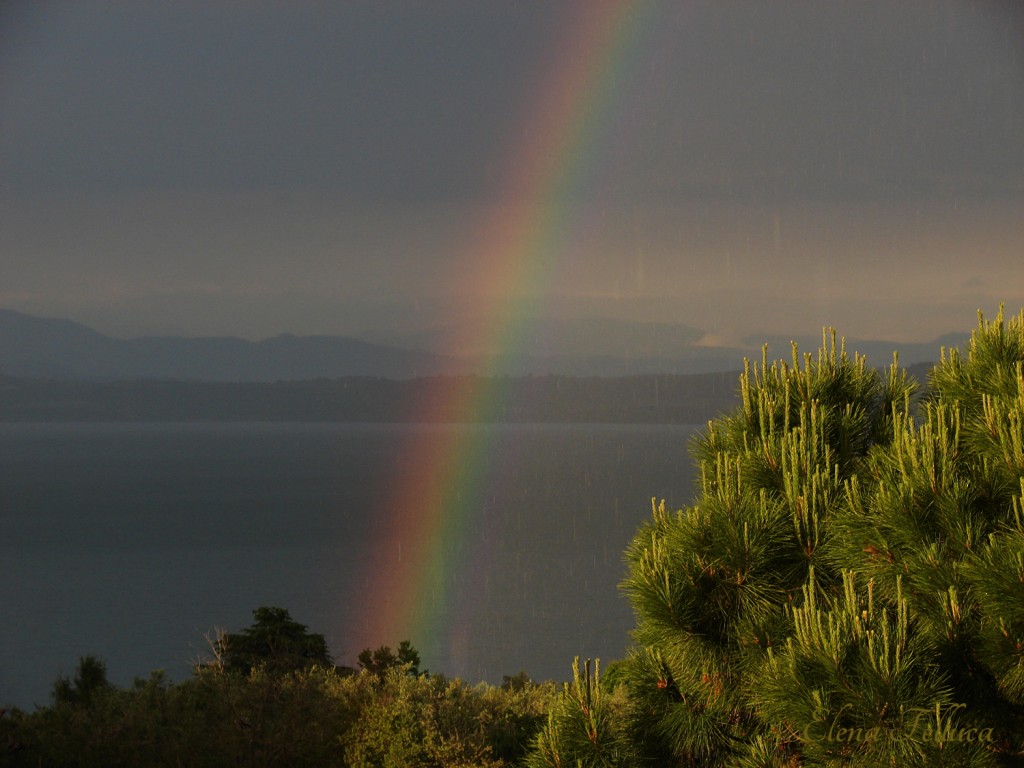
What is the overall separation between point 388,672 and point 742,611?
23.2ft

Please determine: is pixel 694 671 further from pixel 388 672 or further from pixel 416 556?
pixel 416 556

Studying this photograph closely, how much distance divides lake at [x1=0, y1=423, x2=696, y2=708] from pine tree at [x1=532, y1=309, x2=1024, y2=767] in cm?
2836

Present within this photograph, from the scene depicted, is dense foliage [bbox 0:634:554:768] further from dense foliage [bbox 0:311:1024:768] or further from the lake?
the lake

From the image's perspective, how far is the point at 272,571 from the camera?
101062mm

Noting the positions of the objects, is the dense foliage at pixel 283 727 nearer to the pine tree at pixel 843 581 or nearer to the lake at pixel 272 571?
the pine tree at pixel 843 581

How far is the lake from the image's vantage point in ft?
239

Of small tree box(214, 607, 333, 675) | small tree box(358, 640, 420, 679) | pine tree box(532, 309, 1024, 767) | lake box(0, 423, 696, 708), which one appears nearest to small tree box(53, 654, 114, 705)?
small tree box(214, 607, 333, 675)

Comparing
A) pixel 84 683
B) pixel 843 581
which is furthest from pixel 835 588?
pixel 84 683

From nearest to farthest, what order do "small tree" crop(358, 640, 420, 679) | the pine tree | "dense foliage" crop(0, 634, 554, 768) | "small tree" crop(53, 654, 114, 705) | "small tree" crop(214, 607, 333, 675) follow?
1. the pine tree
2. "dense foliage" crop(0, 634, 554, 768)
3. "small tree" crop(53, 654, 114, 705)
4. "small tree" crop(358, 640, 420, 679)
5. "small tree" crop(214, 607, 333, 675)

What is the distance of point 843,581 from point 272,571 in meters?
100.0

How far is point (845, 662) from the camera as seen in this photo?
5.04 meters

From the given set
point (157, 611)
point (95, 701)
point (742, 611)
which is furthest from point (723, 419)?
point (157, 611)

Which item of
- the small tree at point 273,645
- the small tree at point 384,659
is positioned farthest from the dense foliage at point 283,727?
the small tree at point 273,645

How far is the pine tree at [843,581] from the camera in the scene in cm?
503
